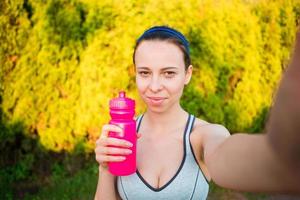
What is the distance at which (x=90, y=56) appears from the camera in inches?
207

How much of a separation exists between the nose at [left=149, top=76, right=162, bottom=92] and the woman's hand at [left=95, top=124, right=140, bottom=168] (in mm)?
281

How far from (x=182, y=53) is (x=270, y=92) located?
4.56 meters

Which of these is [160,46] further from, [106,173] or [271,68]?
[271,68]

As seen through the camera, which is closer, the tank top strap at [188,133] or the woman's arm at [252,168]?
the woman's arm at [252,168]

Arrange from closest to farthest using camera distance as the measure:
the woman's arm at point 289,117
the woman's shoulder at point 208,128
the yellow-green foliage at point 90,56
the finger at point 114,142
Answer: the woman's arm at point 289,117, the finger at point 114,142, the woman's shoulder at point 208,128, the yellow-green foliage at point 90,56

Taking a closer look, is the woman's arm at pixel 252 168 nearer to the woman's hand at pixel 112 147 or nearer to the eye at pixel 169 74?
the woman's hand at pixel 112 147

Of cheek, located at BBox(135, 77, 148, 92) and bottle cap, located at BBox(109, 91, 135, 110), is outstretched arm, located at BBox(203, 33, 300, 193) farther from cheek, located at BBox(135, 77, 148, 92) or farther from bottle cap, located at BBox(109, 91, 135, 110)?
cheek, located at BBox(135, 77, 148, 92)

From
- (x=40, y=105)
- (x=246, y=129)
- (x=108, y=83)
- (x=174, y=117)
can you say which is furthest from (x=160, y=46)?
(x=246, y=129)

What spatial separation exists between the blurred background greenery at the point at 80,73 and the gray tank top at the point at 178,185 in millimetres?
3253

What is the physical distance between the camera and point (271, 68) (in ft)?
19.9

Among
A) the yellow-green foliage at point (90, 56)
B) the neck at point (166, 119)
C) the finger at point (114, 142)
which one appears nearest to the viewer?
the finger at point (114, 142)

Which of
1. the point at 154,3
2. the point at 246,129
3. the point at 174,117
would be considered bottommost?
the point at 246,129

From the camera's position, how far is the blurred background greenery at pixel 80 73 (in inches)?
205

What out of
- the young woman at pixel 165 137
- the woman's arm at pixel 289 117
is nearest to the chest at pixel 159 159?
the young woman at pixel 165 137
